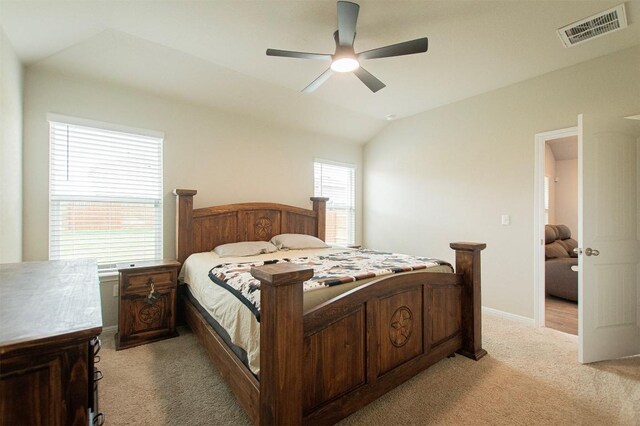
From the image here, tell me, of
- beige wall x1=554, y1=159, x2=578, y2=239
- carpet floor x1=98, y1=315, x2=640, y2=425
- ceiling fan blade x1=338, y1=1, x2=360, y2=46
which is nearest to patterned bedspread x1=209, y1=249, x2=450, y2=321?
carpet floor x1=98, y1=315, x2=640, y2=425

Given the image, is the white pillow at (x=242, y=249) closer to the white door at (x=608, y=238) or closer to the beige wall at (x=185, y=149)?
the beige wall at (x=185, y=149)

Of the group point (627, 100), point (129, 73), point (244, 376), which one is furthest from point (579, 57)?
point (129, 73)

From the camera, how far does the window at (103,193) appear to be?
2779mm

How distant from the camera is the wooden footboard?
1369 millimetres

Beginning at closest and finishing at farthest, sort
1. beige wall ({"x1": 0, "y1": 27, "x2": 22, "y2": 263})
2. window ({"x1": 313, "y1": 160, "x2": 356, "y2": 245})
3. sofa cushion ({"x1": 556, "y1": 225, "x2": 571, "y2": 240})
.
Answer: beige wall ({"x1": 0, "y1": 27, "x2": 22, "y2": 263}) < window ({"x1": 313, "y1": 160, "x2": 356, "y2": 245}) < sofa cushion ({"x1": 556, "y1": 225, "x2": 571, "y2": 240})

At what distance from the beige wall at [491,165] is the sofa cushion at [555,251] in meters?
1.46

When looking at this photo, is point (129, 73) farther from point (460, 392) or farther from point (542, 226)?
point (542, 226)

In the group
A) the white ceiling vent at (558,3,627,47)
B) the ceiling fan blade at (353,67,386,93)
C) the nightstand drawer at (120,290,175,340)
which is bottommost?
the nightstand drawer at (120,290,175,340)

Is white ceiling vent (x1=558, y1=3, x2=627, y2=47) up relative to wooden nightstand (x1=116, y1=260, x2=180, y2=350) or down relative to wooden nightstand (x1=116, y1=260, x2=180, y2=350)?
up

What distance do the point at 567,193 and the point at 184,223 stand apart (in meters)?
7.46

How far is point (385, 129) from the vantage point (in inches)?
198

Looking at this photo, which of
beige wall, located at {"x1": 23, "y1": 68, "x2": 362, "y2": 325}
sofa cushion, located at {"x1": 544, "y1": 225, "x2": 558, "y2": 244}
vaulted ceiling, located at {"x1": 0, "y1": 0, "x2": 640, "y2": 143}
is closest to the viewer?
vaulted ceiling, located at {"x1": 0, "y1": 0, "x2": 640, "y2": 143}

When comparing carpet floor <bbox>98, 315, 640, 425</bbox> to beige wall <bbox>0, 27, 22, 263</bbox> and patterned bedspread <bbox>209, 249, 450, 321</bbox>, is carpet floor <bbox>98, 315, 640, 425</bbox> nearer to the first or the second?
patterned bedspread <bbox>209, 249, 450, 321</bbox>

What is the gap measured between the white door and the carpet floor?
0.27m
